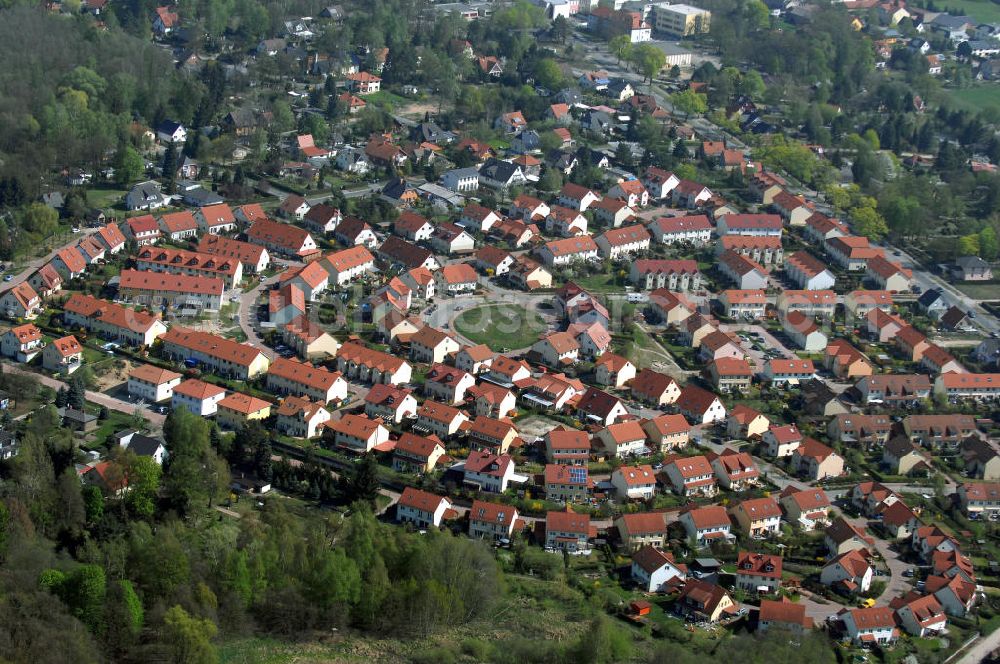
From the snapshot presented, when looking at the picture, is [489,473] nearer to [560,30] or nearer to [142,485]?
[142,485]

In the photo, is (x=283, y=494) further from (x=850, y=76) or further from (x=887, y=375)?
(x=850, y=76)

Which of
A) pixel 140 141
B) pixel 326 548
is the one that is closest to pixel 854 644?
pixel 326 548

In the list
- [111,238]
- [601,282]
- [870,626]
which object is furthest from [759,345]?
Result: [111,238]

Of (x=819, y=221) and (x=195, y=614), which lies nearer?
(x=195, y=614)

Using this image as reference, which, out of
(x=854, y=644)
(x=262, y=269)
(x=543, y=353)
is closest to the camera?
(x=854, y=644)

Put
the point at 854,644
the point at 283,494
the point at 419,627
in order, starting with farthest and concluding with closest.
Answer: the point at 283,494 < the point at 854,644 < the point at 419,627

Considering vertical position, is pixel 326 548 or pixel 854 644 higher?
pixel 326 548

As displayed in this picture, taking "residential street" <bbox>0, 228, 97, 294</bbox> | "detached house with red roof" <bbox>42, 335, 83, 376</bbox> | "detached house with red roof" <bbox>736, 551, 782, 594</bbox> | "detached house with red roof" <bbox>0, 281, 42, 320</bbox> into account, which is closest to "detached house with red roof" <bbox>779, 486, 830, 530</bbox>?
"detached house with red roof" <bbox>736, 551, 782, 594</bbox>
